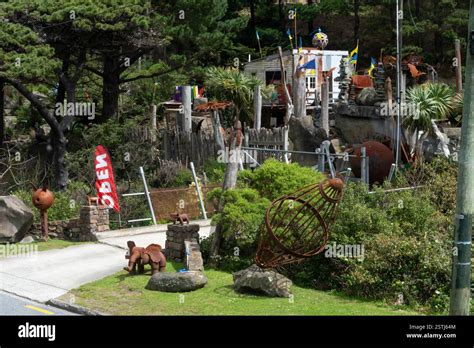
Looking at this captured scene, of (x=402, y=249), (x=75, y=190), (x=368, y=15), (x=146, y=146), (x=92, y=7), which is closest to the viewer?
(x=402, y=249)

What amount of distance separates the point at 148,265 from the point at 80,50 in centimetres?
1438

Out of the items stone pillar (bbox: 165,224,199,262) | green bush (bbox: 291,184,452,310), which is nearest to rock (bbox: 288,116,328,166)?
green bush (bbox: 291,184,452,310)

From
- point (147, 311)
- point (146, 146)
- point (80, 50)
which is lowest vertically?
point (147, 311)

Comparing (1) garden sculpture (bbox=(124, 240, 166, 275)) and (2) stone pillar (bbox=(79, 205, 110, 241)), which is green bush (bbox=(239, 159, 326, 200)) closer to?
(1) garden sculpture (bbox=(124, 240, 166, 275))

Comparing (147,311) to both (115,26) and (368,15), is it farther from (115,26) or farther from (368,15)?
(368,15)

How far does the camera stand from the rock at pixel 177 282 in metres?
14.8

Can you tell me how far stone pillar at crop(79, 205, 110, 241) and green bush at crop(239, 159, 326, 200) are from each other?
5.22 m

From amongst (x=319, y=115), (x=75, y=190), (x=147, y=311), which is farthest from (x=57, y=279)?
(x=319, y=115)

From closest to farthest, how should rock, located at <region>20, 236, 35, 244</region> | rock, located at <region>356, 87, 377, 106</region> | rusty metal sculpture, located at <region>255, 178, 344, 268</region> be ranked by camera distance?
rusty metal sculpture, located at <region>255, 178, 344, 268</region> → rock, located at <region>20, 236, 35, 244</region> → rock, located at <region>356, 87, 377, 106</region>

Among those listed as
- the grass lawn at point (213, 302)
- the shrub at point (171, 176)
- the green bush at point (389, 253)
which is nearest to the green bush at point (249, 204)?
the green bush at point (389, 253)

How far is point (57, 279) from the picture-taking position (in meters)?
16.6

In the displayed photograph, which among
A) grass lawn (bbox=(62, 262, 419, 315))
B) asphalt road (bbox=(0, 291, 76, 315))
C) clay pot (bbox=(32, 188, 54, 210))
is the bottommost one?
asphalt road (bbox=(0, 291, 76, 315))

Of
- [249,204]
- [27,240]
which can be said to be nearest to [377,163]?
[249,204]

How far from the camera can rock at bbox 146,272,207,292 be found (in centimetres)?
1479
